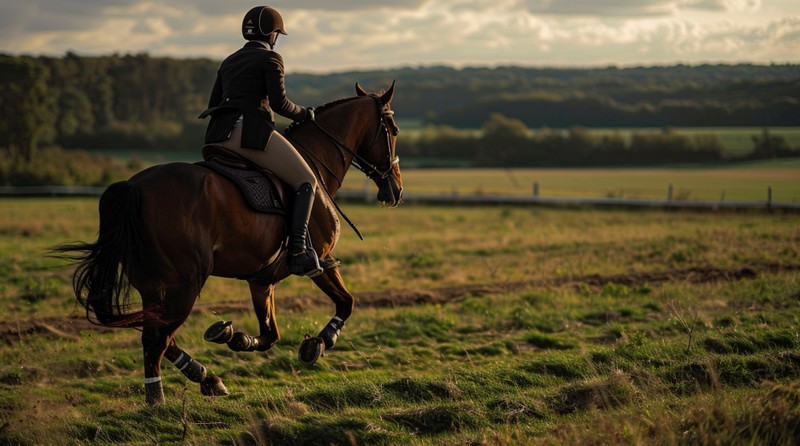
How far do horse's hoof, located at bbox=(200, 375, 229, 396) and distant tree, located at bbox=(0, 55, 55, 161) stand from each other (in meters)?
59.2

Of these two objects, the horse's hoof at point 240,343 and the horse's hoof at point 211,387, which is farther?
the horse's hoof at point 240,343

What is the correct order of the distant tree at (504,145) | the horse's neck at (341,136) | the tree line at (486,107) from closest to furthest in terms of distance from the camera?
the horse's neck at (341,136), the tree line at (486,107), the distant tree at (504,145)

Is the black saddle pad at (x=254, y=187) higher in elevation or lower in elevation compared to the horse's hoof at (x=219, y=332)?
higher

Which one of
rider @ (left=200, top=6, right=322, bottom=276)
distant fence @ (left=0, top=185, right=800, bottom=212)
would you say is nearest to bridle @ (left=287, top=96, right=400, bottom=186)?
rider @ (left=200, top=6, right=322, bottom=276)

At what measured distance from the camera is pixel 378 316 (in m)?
13.5

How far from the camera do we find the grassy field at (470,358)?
6961mm

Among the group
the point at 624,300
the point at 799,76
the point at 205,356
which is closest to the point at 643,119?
the point at 799,76

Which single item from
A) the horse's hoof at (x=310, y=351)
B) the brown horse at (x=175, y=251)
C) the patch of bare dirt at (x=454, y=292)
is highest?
the brown horse at (x=175, y=251)

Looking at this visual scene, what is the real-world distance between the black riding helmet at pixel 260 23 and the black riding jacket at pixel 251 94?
0.32 feet

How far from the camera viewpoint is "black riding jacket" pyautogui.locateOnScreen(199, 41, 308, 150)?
8.46 m

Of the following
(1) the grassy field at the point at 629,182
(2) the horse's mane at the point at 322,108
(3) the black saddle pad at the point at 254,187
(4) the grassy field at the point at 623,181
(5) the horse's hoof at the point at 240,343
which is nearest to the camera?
(3) the black saddle pad at the point at 254,187

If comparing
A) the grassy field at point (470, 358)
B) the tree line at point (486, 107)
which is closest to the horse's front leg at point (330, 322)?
the grassy field at point (470, 358)

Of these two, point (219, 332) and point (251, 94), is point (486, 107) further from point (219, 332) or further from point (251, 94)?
point (219, 332)

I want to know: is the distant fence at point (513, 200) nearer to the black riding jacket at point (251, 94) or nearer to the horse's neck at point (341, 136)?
the horse's neck at point (341, 136)
